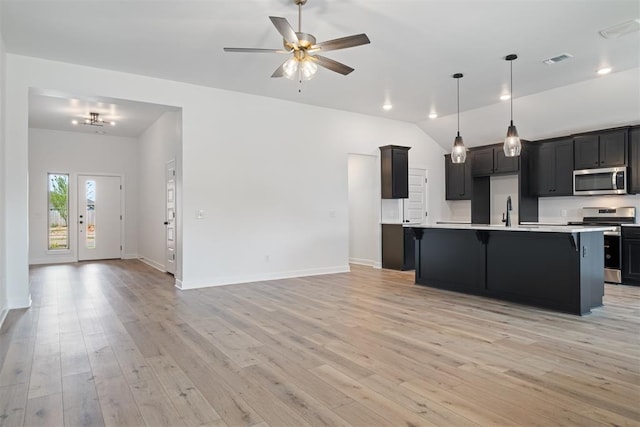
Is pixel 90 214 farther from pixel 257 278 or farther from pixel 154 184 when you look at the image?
pixel 257 278

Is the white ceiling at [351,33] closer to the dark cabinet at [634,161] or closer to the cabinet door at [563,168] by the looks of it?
the dark cabinet at [634,161]

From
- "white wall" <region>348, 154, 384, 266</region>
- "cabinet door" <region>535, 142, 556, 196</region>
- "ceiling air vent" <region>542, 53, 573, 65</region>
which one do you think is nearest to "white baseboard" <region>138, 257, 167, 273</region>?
"white wall" <region>348, 154, 384, 266</region>

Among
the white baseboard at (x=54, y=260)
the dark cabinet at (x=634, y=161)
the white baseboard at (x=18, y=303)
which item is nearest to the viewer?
the white baseboard at (x=18, y=303)

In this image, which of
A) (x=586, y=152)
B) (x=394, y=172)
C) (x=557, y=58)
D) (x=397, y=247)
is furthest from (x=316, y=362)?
(x=586, y=152)

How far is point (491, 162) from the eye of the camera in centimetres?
812

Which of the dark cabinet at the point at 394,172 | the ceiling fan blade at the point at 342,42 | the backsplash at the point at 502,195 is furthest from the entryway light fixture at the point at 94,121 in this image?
the backsplash at the point at 502,195

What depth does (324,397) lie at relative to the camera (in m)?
2.36

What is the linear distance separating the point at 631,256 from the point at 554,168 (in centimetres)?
196

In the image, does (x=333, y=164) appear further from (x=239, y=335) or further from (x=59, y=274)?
(x=59, y=274)

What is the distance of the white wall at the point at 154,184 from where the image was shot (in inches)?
291

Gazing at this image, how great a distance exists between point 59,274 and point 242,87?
5023 millimetres

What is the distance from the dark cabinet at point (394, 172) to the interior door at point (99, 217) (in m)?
6.72

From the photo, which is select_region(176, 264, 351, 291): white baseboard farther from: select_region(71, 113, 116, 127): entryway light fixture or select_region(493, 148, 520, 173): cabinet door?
select_region(71, 113, 116, 127): entryway light fixture

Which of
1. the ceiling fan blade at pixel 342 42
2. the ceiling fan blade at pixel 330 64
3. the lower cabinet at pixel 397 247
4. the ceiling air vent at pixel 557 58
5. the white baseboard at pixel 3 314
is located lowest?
the white baseboard at pixel 3 314
